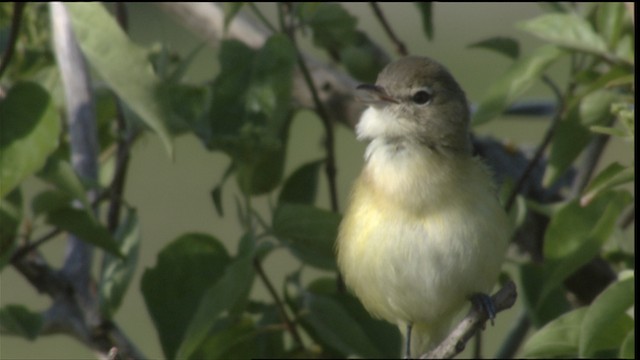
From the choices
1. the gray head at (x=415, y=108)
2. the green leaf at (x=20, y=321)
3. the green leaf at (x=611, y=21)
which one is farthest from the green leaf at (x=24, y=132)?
the green leaf at (x=611, y=21)

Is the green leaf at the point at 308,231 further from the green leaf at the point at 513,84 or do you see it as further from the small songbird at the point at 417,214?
the green leaf at the point at 513,84

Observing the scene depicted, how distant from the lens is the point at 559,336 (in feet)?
8.93

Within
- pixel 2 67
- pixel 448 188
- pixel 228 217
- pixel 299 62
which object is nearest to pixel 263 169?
pixel 299 62

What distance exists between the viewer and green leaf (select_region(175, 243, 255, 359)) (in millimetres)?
2838

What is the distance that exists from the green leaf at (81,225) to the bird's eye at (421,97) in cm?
94

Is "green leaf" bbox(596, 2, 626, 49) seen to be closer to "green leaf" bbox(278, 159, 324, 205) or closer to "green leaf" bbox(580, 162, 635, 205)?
"green leaf" bbox(580, 162, 635, 205)

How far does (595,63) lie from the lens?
10.8 feet

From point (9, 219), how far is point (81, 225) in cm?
15

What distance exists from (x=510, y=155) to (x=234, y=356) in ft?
4.18

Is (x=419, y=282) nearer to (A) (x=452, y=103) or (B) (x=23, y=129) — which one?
(A) (x=452, y=103)

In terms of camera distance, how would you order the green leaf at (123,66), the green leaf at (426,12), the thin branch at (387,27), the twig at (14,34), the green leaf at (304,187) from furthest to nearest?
the thin branch at (387,27) < the green leaf at (304,187) < the green leaf at (426,12) < the twig at (14,34) < the green leaf at (123,66)

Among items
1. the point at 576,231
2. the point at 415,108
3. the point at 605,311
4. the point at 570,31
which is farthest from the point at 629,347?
the point at 415,108

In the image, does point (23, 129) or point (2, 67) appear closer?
point (23, 129)

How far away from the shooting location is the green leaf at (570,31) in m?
3.04
